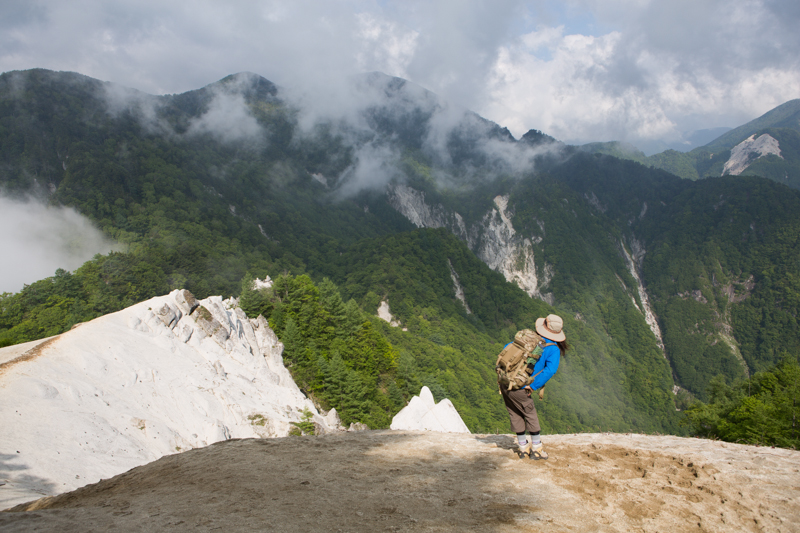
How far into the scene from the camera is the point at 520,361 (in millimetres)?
6930

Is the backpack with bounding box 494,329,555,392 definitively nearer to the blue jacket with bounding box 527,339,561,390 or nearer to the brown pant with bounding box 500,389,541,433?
the blue jacket with bounding box 527,339,561,390

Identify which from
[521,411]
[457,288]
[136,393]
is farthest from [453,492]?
[457,288]

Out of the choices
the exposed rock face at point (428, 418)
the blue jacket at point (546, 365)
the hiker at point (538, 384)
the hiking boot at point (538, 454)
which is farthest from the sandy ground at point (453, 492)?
the exposed rock face at point (428, 418)

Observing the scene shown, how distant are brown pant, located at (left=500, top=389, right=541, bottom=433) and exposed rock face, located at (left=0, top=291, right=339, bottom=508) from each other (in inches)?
393

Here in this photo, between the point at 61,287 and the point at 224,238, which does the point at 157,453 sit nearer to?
the point at 61,287

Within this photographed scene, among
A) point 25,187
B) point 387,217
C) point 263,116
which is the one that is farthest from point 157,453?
point 263,116

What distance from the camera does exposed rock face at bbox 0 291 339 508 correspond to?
47.1 ft

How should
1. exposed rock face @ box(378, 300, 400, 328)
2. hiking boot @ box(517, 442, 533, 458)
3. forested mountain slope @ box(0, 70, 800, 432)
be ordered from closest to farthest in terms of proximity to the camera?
hiking boot @ box(517, 442, 533, 458), forested mountain slope @ box(0, 70, 800, 432), exposed rock face @ box(378, 300, 400, 328)

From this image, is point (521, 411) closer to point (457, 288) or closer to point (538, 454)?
point (538, 454)

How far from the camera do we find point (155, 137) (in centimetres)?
12875

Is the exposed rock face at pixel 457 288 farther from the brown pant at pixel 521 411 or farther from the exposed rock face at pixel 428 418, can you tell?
the brown pant at pixel 521 411

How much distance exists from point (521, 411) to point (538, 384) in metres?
0.67

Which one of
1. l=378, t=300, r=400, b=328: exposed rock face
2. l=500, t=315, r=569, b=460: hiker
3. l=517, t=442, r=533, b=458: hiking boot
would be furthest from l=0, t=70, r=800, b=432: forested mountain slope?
l=500, t=315, r=569, b=460: hiker

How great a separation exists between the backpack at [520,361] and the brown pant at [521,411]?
0.20 meters
